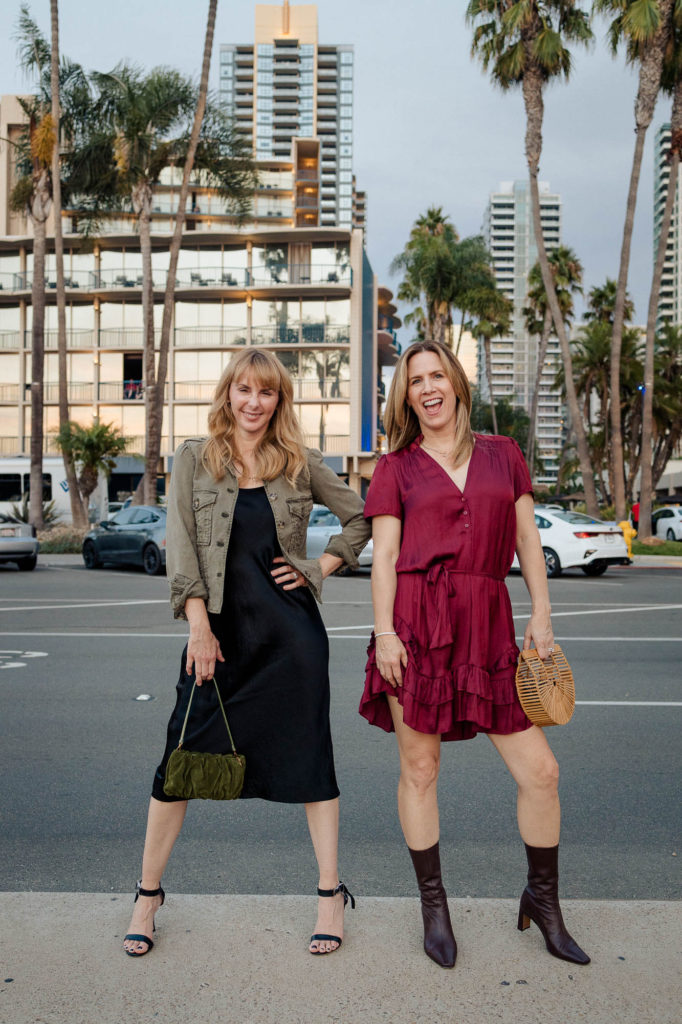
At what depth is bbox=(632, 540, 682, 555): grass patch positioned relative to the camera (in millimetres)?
25609

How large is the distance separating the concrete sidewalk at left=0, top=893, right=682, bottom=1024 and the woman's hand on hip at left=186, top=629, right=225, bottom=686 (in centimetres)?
85

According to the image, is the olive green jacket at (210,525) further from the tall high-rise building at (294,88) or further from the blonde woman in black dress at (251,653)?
the tall high-rise building at (294,88)

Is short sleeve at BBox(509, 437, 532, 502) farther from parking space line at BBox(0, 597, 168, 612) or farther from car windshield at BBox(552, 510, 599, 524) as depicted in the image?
car windshield at BBox(552, 510, 599, 524)

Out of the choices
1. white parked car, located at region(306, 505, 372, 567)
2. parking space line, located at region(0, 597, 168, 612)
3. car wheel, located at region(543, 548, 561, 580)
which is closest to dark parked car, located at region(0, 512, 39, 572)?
white parked car, located at region(306, 505, 372, 567)

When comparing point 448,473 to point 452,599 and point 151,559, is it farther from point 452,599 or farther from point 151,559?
point 151,559

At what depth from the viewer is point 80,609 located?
42.0 ft

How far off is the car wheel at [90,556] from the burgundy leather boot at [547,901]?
61.0 feet

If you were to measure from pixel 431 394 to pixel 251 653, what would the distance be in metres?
1.05

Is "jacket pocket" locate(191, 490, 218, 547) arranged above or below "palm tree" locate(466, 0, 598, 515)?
below

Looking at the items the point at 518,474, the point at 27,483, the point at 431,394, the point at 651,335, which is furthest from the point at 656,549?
the point at 431,394

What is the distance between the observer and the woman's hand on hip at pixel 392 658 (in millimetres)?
2932

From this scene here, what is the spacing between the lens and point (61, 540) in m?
26.8

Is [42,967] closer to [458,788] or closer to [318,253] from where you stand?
[458,788]

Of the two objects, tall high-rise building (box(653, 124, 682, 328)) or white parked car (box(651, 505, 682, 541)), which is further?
tall high-rise building (box(653, 124, 682, 328))
